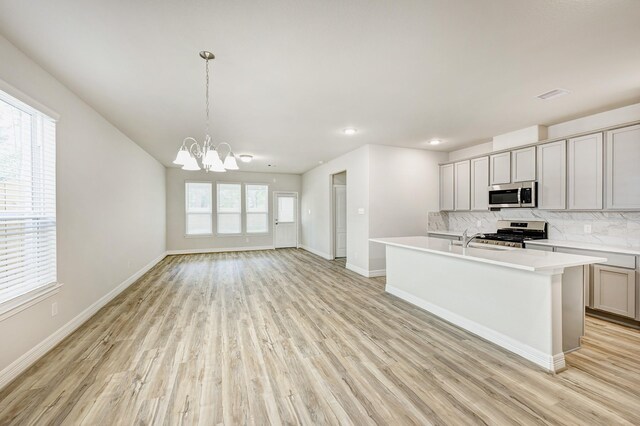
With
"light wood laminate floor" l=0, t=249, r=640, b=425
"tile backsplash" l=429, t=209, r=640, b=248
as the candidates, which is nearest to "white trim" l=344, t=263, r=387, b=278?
"light wood laminate floor" l=0, t=249, r=640, b=425

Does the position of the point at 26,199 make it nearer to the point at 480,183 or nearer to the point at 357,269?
the point at 357,269

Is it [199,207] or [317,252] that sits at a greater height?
[199,207]

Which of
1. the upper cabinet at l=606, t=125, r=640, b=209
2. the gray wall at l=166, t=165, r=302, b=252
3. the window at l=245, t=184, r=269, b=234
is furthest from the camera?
the window at l=245, t=184, r=269, b=234

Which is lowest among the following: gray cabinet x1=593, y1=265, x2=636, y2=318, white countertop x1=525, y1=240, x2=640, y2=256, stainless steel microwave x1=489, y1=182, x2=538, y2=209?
gray cabinet x1=593, y1=265, x2=636, y2=318

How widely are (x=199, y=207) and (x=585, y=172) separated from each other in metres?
8.92

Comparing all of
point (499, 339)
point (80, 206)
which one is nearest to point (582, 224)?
point (499, 339)

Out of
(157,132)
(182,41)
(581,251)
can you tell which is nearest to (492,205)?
(581,251)

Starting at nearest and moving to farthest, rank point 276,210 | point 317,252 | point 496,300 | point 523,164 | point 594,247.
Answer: point 496,300 < point 594,247 < point 523,164 < point 317,252 < point 276,210

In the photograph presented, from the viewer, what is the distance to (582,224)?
13.0 ft

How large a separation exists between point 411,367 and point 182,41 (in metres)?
3.26

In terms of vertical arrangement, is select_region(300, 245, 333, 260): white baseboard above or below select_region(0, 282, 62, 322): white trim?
below

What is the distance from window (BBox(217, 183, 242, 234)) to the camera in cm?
878

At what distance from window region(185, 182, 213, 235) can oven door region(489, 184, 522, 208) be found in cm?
765

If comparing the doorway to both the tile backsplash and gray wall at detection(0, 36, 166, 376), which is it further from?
gray wall at detection(0, 36, 166, 376)
